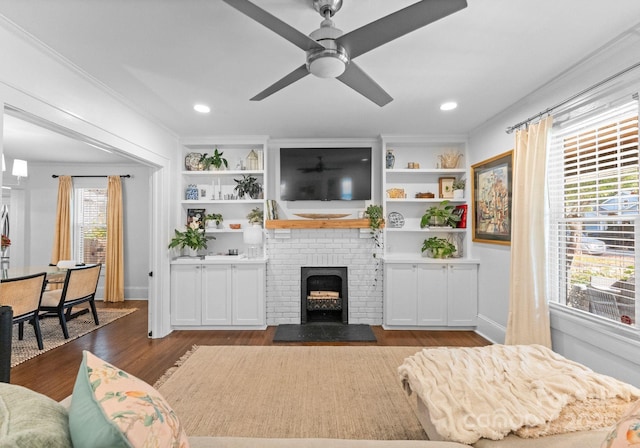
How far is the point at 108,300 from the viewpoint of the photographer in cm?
582

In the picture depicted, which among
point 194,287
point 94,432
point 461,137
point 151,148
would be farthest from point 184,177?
point 94,432

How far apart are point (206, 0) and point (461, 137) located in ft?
11.9

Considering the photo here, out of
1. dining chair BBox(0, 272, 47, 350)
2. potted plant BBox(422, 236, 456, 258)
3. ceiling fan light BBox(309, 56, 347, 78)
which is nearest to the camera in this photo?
ceiling fan light BBox(309, 56, 347, 78)

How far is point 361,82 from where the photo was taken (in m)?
2.01

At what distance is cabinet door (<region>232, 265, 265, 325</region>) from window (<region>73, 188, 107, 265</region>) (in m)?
A: 3.40

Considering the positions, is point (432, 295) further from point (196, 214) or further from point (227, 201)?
point (196, 214)

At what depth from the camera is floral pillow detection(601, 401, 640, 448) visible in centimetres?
80

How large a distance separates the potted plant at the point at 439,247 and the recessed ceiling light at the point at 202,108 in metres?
3.09

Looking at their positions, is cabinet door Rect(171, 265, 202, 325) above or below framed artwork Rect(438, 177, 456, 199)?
below

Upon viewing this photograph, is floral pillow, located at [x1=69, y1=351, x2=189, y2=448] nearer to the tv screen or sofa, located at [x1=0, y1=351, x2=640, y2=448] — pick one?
sofa, located at [x1=0, y1=351, x2=640, y2=448]

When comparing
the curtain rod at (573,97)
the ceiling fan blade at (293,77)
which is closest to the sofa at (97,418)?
the ceiling fan blade at (293,77)

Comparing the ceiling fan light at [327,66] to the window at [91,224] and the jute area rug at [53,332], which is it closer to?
the jute area rug at [53,332]

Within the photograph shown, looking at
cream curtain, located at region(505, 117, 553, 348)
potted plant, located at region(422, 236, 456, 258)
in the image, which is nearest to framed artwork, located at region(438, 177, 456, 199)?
potted plant, located at region(422, 236, 456, 258)

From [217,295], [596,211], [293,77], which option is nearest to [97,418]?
[293,77]
